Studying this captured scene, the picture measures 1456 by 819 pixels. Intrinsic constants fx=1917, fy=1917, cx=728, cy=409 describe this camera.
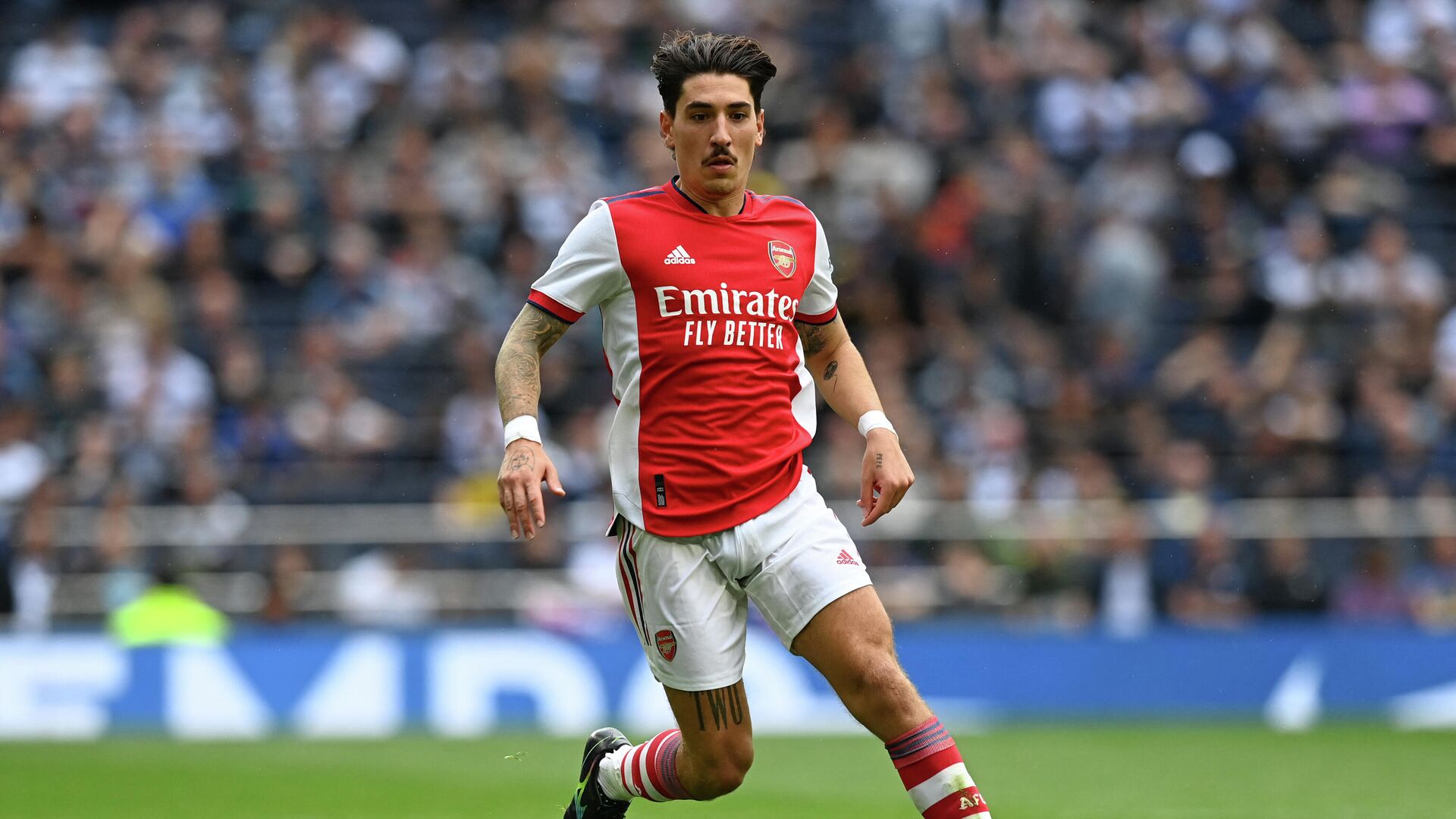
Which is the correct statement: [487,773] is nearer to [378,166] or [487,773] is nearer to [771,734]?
[771,734]

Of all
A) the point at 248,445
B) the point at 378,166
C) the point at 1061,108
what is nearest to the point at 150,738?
the point at 248,445

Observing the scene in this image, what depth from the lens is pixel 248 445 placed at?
49.2ft

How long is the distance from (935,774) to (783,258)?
1.64 meters

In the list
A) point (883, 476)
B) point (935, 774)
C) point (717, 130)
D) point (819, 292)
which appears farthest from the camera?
point (819, 292)

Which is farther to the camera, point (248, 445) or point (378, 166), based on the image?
point (378, 166)

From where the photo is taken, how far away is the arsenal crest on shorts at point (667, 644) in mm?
5766

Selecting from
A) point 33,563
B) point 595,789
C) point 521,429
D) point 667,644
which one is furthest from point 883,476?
point 33,563

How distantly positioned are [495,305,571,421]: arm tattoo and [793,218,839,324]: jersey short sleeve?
809 millimetres

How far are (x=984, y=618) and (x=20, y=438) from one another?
24.7 ft

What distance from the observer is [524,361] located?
5746 millimetres

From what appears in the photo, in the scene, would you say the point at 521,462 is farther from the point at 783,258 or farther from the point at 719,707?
the point at 783,258

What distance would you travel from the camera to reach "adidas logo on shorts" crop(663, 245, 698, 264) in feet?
19.0

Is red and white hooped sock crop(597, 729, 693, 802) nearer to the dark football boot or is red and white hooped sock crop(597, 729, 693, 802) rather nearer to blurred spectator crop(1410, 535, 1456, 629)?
the dark football boot

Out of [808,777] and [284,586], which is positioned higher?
[284,586]
